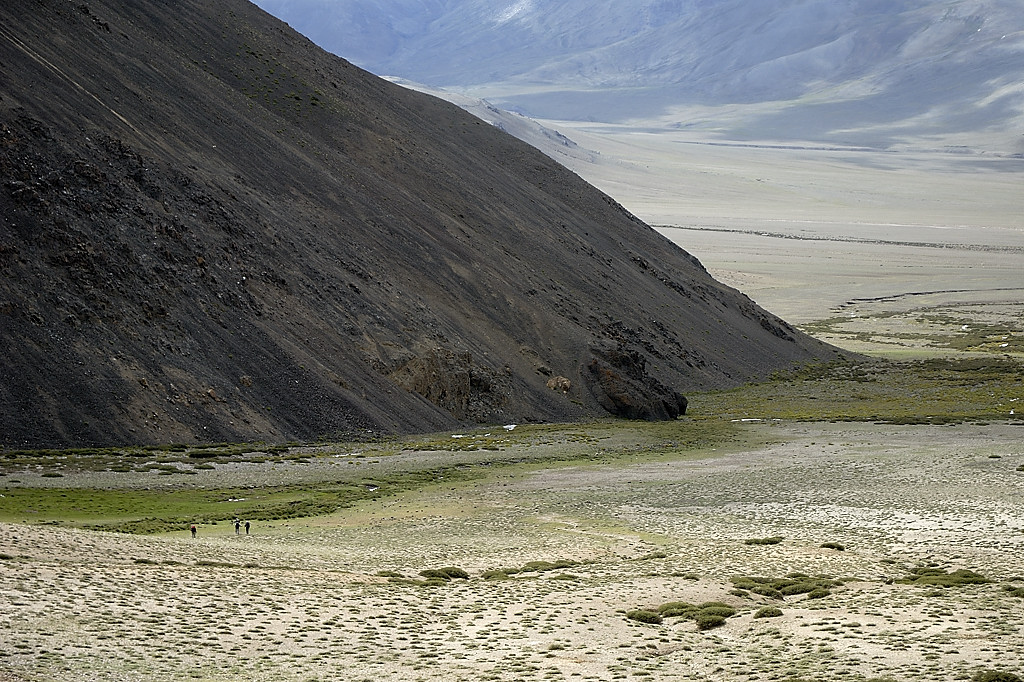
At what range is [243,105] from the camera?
60.3 meters

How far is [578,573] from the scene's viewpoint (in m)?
28.4

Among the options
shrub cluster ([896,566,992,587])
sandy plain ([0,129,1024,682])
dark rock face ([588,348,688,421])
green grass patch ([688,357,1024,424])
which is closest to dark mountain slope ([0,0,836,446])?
dark rock face ([588,348,688,421])

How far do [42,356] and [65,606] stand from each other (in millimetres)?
20606

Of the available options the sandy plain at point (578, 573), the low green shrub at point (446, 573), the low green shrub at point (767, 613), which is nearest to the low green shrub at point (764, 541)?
the sandy plain at point (578, 573)

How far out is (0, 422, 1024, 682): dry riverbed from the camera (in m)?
20.7

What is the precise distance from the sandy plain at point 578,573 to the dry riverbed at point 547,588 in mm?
76

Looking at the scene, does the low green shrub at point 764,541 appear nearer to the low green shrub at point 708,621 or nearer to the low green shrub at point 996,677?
the low green shrub at point 708,621

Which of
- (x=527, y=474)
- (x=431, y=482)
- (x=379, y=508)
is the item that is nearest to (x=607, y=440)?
(x=527, y=474)

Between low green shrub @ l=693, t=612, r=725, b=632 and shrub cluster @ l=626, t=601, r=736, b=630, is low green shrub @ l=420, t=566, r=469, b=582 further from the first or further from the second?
low green shrub @ l=693, t=612, r=725, b=632

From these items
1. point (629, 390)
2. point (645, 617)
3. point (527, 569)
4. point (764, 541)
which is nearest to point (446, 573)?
point (527, 569)

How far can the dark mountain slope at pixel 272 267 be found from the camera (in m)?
42.2

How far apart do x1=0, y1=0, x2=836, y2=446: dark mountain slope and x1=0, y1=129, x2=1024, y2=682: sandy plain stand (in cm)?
481

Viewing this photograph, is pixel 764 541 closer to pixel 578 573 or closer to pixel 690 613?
pixel 578 573

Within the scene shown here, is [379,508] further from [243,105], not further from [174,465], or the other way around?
[243,105]
